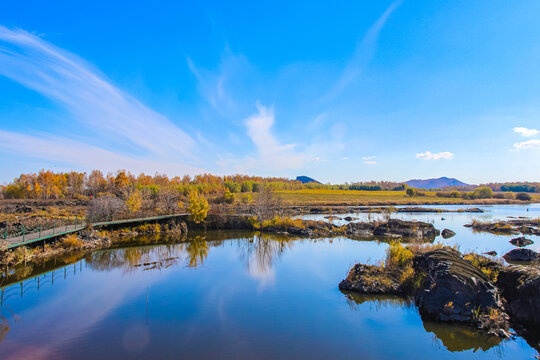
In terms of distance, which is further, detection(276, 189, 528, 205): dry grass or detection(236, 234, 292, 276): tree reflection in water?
detection(276, 189, 528, 205): dry grass

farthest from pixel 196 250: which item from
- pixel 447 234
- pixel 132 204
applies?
pixel 447 234

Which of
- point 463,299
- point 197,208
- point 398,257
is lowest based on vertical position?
point 463,299

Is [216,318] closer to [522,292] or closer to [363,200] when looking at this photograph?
[522,292]

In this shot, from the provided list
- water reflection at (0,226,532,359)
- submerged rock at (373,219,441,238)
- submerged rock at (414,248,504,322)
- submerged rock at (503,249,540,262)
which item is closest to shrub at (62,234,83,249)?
water reflection at (0,226,532,359)

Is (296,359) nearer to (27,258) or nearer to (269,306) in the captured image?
(269,306)

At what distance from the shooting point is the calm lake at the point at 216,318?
25.5 ft

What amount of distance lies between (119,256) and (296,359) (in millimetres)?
15534

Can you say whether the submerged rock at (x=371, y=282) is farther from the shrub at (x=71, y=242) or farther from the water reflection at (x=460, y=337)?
the shrub at (x=71, y=242)

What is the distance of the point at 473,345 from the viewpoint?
26.6 ft

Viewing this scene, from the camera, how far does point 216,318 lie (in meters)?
9.70

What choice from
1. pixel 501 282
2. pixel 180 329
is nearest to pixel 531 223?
pixel 501 282

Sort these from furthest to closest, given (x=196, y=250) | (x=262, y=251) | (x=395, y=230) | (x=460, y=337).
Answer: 1. (x=395, y=230)
2. (x=196, y=250)
3. (x=262, y=251)
4. (x=460, y=337)

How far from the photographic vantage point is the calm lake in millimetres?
7781

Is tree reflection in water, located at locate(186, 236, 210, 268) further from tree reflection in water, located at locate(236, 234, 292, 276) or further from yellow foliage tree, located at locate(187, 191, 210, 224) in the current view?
yellow foliage tree, located at locate(187, 191, 210, 224)
